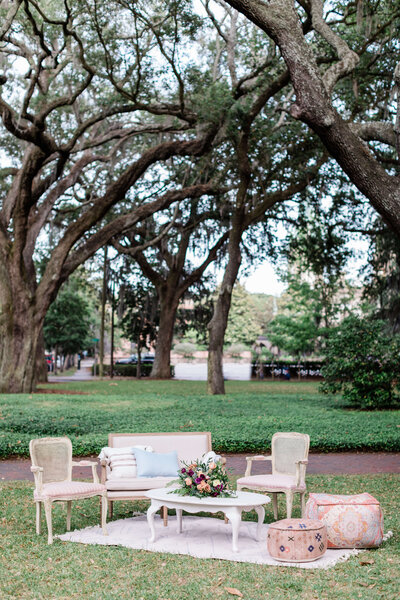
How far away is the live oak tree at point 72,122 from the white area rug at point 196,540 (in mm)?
10697

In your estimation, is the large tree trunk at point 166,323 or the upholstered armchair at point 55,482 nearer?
the upholstered armchair at point 55,482

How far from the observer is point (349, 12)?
14.2m

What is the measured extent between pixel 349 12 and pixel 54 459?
11152 mm

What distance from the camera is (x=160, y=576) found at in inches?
203

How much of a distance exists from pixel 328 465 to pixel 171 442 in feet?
12.6

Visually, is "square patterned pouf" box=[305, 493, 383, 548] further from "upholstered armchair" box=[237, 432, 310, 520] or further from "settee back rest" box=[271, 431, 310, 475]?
"settee back rest" box=[271, 431, 310, 475]

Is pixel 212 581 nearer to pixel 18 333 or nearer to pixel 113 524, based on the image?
pixel 113 524

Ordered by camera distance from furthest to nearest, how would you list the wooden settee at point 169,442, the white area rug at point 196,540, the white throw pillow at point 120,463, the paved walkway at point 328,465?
the paved walkway at point 328,465 < the wooden settee at point 169,442 < the white throw pillow at point 120,463 < the white area rug at point 196,540

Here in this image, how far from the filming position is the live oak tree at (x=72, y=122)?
16.1 meters

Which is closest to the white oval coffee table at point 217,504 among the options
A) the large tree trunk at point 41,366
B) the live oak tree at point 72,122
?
the live oak tree at point 72,122

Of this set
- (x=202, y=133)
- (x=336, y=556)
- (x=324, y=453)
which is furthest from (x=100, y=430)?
(x=202, y=133)

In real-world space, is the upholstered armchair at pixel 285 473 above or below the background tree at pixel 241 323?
below

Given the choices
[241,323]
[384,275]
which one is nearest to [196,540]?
[384,275]

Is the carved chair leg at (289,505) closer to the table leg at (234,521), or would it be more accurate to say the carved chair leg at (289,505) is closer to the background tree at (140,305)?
the table leg at (234,521)
